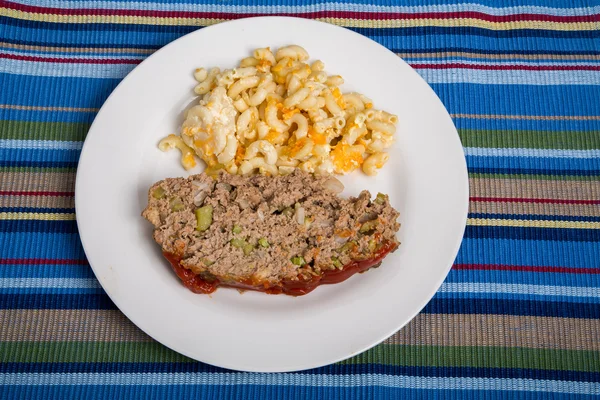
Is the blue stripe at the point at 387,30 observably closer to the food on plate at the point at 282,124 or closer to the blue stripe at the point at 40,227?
the food on plate at the point at 282,124

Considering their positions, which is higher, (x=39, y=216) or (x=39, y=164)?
(x=39, y=164)

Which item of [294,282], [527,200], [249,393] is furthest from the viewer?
[527,200]

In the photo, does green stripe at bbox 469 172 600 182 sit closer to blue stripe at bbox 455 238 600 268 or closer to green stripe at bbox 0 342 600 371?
blue stripe at bbox 455 238 600 268

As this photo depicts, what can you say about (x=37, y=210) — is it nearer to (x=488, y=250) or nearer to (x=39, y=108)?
(x=39, y=108)

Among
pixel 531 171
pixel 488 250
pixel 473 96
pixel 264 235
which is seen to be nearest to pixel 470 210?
pixel 488 250

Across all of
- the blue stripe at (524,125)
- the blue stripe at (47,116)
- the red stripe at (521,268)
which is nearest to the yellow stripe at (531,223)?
the red stripe at (521,268)

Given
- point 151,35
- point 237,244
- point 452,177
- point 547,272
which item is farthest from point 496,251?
point 151,35
